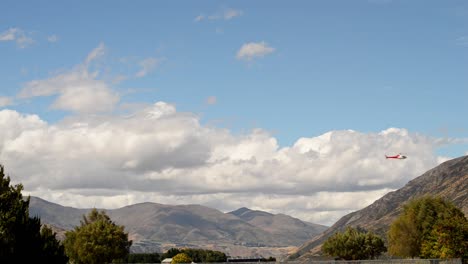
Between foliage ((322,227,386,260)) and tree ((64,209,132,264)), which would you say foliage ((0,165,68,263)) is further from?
foliage ((322,227,386,260))

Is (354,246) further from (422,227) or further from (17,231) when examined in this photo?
(17,231)

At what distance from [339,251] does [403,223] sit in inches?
1575

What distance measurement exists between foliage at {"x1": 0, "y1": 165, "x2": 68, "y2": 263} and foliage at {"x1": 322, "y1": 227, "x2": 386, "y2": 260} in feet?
356

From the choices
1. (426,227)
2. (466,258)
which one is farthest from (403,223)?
(466,258)

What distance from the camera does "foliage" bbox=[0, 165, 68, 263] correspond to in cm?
7406

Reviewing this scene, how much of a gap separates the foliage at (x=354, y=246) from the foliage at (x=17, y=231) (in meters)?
108

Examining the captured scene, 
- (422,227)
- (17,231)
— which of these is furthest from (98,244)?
(17,231)

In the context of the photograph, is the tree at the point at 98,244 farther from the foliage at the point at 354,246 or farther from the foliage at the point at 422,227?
the foliage at the point at 422,227

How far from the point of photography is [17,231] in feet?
256

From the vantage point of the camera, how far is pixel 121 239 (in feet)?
516

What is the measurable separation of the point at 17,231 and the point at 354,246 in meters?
118

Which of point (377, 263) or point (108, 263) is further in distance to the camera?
point (108, 263)

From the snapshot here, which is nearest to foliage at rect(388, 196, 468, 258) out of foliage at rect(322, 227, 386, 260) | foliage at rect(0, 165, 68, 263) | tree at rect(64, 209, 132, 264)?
foliage at rect(322, 227, 386, 260)

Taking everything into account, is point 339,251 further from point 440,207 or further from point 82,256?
point 82,256
